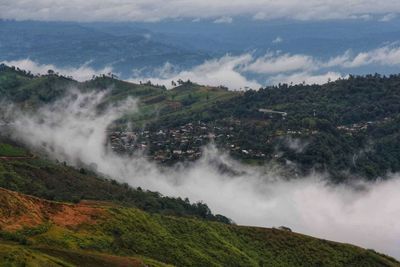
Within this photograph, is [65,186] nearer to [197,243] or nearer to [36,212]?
[197,243]

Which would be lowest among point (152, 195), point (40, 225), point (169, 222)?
point (40, 225)

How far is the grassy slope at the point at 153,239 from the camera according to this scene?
7981cm

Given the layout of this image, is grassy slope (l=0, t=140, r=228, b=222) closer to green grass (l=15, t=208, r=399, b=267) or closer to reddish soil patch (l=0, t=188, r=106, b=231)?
reddish soil patch (l=0, t=188, r=106, b=231)

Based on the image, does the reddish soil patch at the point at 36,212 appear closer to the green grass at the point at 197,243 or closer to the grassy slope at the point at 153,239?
the grassy slope at the point at 153,239

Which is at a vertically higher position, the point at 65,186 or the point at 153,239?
the point at 65,186

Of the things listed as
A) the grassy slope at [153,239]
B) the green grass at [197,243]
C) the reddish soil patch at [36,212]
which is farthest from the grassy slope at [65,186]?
the green grass at [197,243]

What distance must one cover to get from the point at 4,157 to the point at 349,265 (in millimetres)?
88371

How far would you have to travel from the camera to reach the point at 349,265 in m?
110

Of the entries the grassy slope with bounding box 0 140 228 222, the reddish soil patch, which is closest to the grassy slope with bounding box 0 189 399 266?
the reddish soil patch

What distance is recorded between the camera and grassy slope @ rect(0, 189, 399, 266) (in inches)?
3142

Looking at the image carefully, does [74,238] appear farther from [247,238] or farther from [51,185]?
[51,185]

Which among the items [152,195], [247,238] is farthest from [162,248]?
[152,195]

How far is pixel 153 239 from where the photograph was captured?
3708 inches

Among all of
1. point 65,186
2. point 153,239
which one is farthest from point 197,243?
point 65,186
